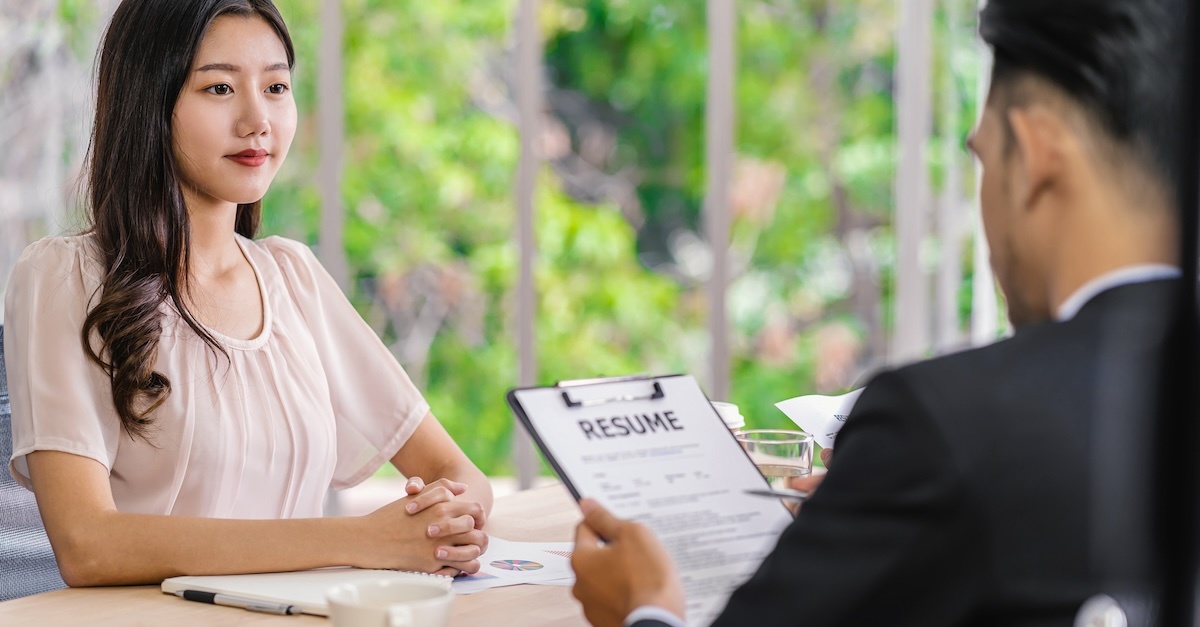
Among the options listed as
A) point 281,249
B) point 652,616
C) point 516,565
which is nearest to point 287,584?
point 516,565

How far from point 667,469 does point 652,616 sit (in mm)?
186

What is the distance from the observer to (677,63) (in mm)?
4840

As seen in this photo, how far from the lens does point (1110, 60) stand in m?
0.77

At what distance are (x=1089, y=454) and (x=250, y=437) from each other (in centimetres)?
120

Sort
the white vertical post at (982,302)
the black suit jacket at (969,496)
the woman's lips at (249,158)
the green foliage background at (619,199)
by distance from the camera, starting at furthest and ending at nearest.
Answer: the green foliage background at (619,199) < the white vertical post at (982,302) < the woman's lips at (249,158) < the black suit jacket at (969,496)

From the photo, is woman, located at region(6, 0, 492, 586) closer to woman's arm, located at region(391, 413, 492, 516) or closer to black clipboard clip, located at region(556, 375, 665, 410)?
woman's arm, located at region(391, 413, 492, 516)

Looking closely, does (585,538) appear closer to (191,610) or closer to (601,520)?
(601,520)

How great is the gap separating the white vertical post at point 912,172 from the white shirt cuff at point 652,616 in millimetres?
2993

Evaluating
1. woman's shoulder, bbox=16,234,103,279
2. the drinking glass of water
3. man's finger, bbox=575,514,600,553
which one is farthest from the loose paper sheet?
woman's shoulder, bbox=16,234,103,279

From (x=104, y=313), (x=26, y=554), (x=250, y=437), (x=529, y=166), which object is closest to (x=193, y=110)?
(x=104, y=313)

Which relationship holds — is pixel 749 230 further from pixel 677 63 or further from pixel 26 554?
pixel 26 554

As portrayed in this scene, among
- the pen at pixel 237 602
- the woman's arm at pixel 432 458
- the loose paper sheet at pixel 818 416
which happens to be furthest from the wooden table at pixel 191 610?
the woman's arm at pixel 432 458

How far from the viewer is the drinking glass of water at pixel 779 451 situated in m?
1.42

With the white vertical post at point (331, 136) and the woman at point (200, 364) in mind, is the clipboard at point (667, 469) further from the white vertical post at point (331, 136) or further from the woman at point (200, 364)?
the white vertical post at point (331, 136)
